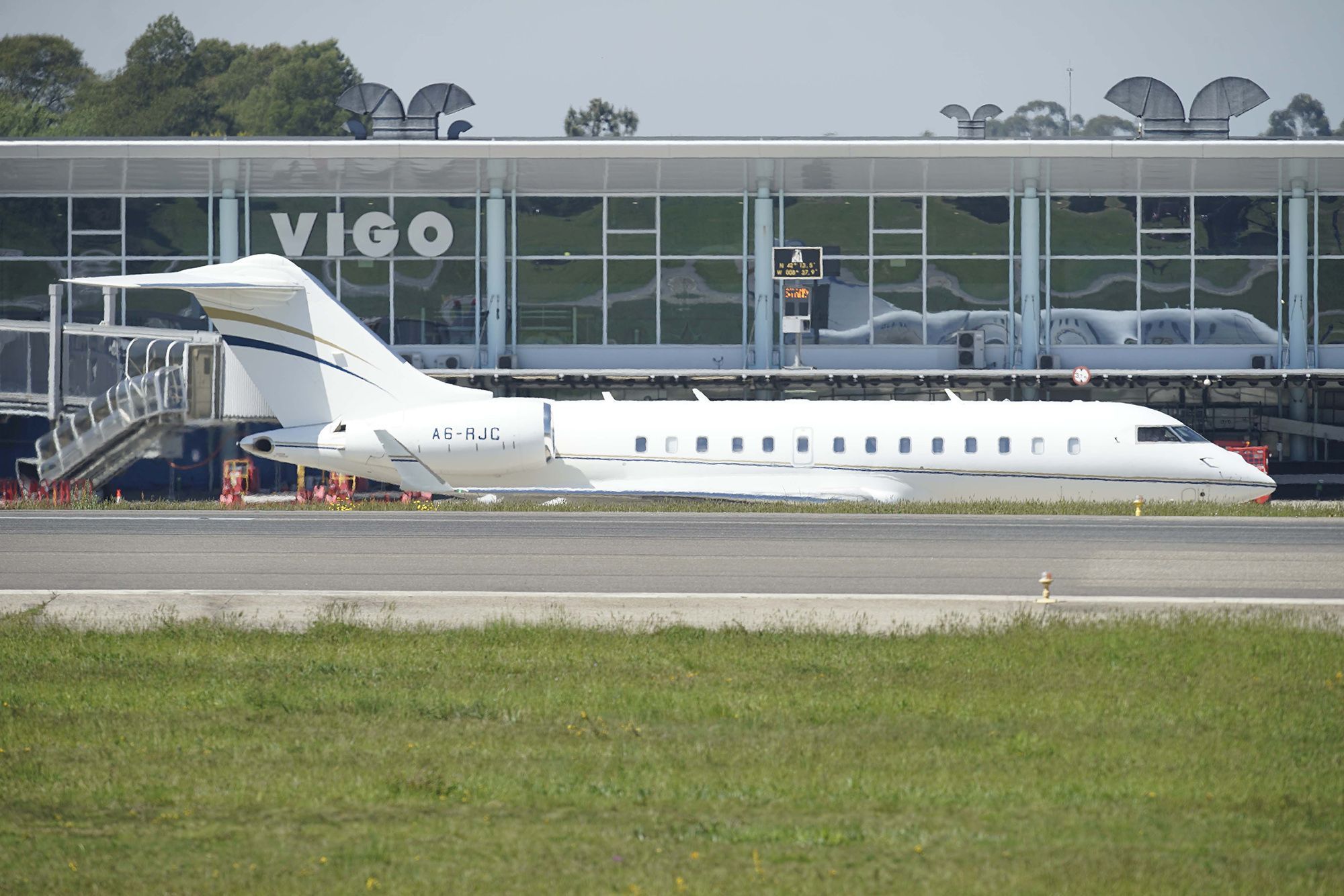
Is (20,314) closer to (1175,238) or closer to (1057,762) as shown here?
(1175,238)

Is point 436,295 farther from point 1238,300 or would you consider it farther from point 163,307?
point 1238,300

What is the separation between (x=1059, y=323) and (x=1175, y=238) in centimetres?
432

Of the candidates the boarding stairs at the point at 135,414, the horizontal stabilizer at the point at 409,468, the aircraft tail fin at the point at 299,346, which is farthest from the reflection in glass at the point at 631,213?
the horizontal stabilizer at the point at 409,468

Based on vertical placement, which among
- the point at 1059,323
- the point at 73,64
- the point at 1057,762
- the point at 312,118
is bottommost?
the point at 1057,762

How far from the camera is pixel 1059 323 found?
1710 inches

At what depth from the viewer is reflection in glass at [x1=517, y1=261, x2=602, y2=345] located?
43.7 metres

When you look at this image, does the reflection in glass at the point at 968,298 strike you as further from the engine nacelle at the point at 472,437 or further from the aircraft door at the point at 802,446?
the engine nacelle at the point at 472,437

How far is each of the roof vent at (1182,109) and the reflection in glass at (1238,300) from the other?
4544 millimetres

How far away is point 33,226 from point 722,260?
831 inches

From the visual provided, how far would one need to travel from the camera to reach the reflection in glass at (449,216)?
4347cm

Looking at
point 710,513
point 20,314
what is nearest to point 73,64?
point 20,314

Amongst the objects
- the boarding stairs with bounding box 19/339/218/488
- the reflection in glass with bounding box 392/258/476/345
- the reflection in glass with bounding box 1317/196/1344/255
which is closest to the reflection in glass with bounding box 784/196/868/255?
the reflection in glass with bounding box 392/258/476/345

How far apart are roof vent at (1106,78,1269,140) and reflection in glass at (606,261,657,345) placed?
16.0 metres

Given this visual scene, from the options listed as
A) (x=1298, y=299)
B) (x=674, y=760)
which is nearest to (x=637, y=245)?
(x=1298, y=299)
